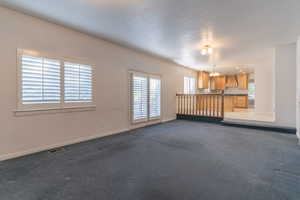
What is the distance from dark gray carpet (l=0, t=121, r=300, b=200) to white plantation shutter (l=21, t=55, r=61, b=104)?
1.11m

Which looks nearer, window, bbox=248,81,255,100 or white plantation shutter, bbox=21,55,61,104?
white plantation shutter, bbox=21,55,61,104

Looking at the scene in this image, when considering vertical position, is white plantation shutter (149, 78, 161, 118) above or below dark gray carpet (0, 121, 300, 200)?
above

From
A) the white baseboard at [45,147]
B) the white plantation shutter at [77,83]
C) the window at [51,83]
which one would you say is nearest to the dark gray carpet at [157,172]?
the white baseboard at [45,147]

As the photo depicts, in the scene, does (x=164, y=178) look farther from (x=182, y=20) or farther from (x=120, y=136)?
(x=182, y=20)

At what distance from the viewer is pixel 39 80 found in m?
2.95

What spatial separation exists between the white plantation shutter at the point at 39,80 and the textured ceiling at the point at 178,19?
0.91m

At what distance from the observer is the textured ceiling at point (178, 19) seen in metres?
2.52

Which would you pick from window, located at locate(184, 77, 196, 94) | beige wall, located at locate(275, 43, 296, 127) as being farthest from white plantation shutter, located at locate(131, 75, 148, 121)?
beige wall, located at locate(275, 43, 296, 127)

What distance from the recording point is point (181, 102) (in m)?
7.30

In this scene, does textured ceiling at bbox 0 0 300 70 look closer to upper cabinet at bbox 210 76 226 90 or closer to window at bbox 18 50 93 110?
window at bbox 18 50 93 110

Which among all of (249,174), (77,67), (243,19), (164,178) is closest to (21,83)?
(77,67)

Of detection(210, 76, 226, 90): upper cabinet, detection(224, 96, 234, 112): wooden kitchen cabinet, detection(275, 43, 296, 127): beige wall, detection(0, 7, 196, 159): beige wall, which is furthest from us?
detection(210, 76, 226, 90): upper cabinet

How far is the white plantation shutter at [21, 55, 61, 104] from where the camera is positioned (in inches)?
111

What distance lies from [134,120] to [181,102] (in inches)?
123
